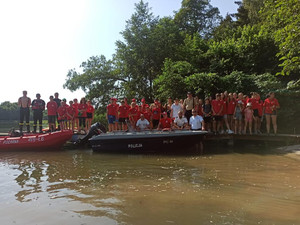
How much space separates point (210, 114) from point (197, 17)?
19.4 meters

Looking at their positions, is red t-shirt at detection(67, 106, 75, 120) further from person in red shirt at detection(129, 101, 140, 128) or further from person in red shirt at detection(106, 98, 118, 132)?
person in red shirt at detection(129, 101, 140, 128)

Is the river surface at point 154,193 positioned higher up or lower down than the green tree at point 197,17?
lower down

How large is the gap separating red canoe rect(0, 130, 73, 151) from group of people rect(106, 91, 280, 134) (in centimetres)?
203

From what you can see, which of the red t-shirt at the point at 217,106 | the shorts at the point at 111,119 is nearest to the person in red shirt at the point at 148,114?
the shorts at the point at 111,119

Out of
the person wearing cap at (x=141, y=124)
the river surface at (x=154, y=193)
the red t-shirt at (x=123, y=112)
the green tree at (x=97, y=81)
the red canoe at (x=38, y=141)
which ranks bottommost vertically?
the river surface at (x=154, y=193)

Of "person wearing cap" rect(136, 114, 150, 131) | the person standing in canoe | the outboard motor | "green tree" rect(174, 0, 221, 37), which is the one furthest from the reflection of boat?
Answer: "green tree" rect(174, 0, 221, 37)

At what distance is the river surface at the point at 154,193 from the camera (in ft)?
11.2

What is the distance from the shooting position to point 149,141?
9.09 meters

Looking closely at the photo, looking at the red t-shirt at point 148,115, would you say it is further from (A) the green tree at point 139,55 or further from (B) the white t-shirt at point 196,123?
(A) the green tree at point 139,55

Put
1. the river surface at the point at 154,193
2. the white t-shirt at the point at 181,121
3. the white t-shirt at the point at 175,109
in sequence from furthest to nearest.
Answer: the white t-shirt at the point at 175,109, the white t-shirt at the point at 181,121, the river surface at the point at 154,193

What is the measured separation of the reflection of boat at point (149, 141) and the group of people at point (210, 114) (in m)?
0.67

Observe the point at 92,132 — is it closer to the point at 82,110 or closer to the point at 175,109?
the point at 82,110

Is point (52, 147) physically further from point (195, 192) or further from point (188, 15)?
point (188, 15)

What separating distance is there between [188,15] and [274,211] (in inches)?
995
